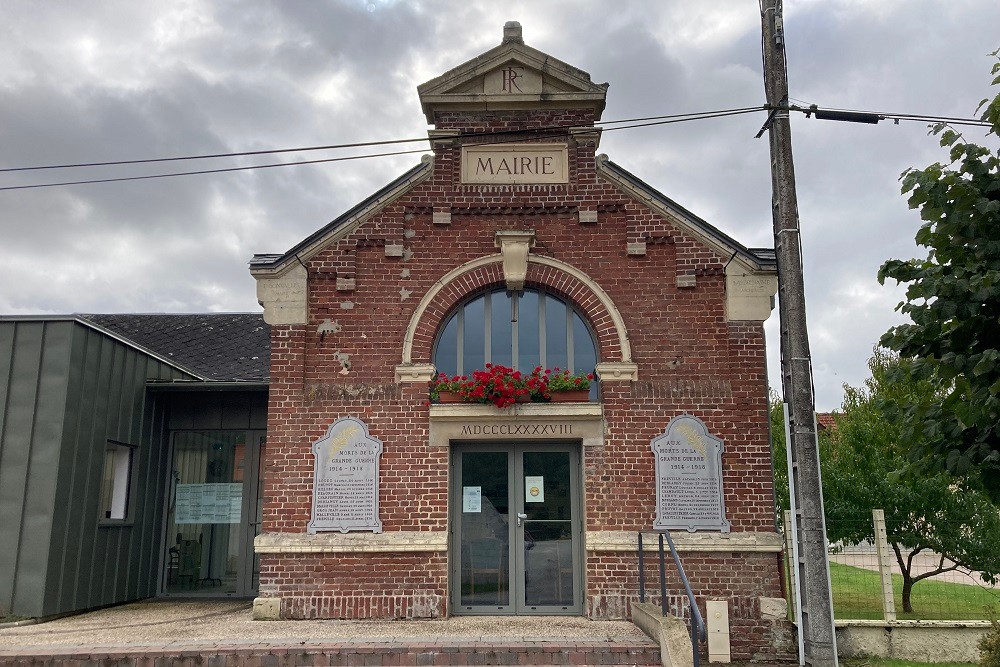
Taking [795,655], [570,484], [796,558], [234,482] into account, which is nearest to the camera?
[796,558]

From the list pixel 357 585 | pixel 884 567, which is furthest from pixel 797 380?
pixel 357 585

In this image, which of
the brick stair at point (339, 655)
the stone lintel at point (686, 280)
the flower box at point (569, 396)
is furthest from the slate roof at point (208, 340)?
the stone lintel at point (686, 280)

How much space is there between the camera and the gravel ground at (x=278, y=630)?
8.94 m

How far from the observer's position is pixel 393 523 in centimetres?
1048

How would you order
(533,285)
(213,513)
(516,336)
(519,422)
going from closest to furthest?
(519,422) → (516,336) → (533,285) → (213,513)

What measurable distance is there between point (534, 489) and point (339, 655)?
339 cm

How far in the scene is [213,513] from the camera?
43.2 ft

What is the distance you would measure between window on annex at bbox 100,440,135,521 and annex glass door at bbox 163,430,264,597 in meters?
0.95

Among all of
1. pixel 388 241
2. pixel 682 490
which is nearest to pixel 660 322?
pixel 682 490

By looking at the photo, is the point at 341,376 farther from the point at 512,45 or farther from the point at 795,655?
the point at 795,655

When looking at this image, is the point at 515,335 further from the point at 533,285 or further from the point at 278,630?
the point at 278,630

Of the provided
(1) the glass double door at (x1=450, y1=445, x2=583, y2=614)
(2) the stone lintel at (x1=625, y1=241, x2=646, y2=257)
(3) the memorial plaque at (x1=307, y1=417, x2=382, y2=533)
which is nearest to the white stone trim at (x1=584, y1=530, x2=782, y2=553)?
(1) the glass double door at (x1=450, y1=445, x2=583, y2=614)

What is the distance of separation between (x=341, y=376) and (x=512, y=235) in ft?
9.34

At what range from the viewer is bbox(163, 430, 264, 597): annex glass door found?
13.0 meters
